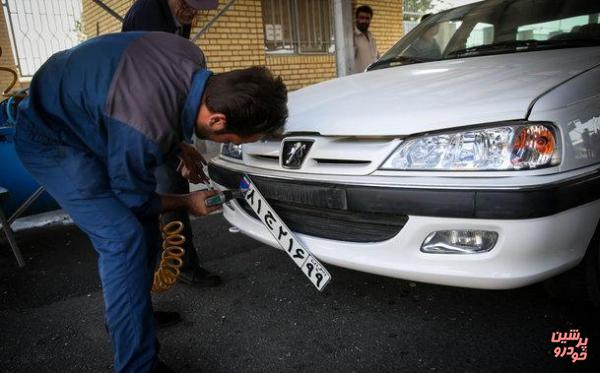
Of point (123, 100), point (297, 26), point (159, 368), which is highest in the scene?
point (297, 26)

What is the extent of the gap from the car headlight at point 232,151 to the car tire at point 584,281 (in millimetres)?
1647

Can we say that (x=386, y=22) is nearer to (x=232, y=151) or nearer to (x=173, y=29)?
(x=173, y=29)

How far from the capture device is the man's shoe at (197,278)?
2.55m

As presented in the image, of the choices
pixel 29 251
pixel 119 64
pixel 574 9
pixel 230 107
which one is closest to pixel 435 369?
pixel 230 107

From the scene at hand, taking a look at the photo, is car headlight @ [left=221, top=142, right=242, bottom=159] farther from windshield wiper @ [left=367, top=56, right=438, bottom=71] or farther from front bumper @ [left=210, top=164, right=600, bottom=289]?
windshield wiper @ [left=367, top=56, right=438, bottom=71]

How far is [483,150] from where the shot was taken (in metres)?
1.63

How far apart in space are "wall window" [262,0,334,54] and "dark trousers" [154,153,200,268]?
16.1ft

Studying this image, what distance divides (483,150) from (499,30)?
5.15 feet

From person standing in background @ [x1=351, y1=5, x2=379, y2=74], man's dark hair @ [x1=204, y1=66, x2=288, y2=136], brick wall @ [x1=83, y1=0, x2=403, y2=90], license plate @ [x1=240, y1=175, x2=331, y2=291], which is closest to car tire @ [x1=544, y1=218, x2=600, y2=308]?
license plate @ [x1=240, y1=175, x2=331, y2=291]

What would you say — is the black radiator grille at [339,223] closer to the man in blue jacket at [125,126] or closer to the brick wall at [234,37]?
the man in blue jacket at [125,126]

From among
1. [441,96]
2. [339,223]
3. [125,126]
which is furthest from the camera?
[339,223]

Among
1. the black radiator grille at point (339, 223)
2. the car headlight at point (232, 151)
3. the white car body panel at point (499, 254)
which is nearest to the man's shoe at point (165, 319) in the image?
the black radiator grille at point (339, 223)

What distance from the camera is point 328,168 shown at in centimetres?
191

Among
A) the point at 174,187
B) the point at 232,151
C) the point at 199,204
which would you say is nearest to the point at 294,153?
the point at 199,204
